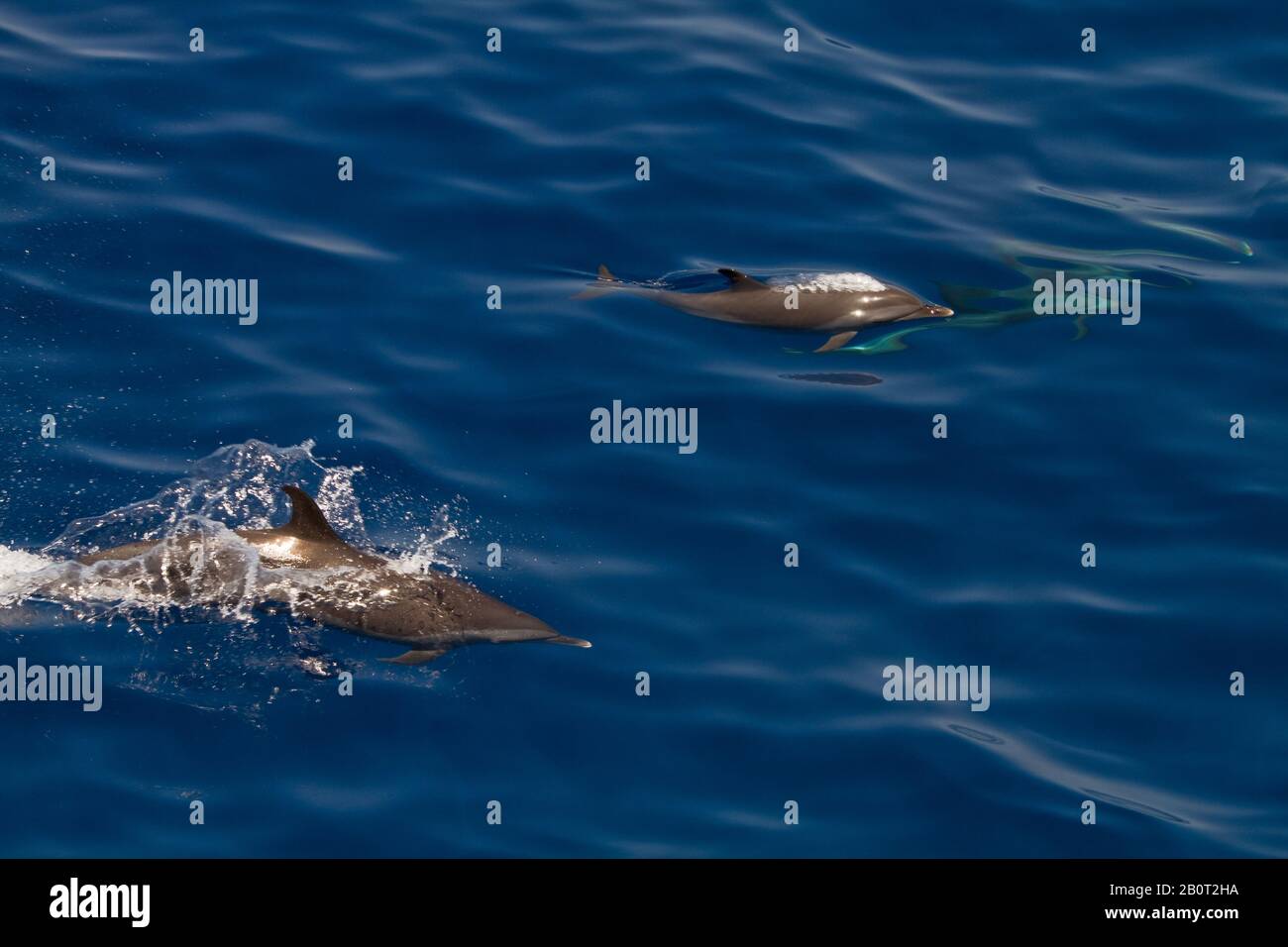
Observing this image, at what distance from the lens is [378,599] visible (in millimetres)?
13102

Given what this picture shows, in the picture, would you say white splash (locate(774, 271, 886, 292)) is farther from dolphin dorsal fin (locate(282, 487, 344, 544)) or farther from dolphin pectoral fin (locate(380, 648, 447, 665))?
dolphin pectoral fin (locate(380, 648, 447, 665))

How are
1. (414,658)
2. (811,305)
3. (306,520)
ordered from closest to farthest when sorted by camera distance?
(414,658) < (306,520) < (811,305)

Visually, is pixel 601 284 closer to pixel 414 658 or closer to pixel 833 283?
pixel 833 283

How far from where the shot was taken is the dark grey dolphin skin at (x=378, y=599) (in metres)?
13.0

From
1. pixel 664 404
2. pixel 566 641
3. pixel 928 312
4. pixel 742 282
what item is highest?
pixel 742 282

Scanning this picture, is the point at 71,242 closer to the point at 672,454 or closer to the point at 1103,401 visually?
the point at 672,454

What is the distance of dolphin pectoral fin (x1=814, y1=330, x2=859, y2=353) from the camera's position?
1666 centimetres

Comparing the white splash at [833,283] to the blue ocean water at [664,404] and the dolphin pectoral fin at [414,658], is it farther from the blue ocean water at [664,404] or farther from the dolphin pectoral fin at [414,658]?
the dolphin pectoral fin at [414,658]

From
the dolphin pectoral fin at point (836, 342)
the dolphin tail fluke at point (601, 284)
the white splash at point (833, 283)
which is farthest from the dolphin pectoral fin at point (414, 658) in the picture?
the white splash at point (833, 283)

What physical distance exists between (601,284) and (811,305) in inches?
84.5

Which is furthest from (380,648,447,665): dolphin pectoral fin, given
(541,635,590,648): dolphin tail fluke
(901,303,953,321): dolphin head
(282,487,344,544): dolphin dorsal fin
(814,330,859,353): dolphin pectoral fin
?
(901,303,953,321): dolphin head

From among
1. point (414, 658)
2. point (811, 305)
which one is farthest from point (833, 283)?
point (414, 658)
